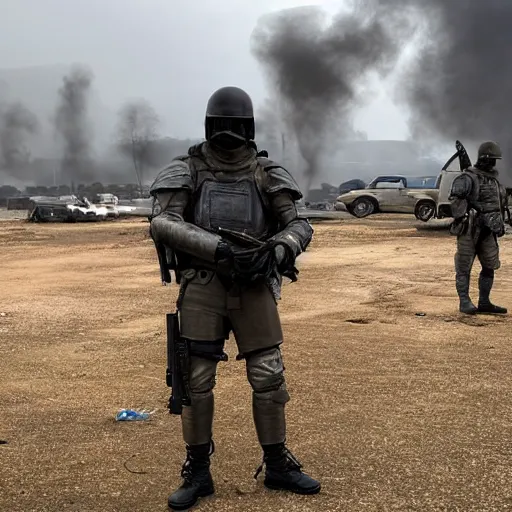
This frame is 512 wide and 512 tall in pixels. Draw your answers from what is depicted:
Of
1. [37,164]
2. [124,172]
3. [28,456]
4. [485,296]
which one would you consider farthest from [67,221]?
[37,164]

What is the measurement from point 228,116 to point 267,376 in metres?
1.17

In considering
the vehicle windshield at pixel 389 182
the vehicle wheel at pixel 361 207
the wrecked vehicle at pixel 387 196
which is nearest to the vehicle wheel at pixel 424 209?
the wrecked vehicle at pixel 387 196

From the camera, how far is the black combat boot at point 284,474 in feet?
9.55

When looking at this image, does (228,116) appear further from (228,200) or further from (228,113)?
(228,200)

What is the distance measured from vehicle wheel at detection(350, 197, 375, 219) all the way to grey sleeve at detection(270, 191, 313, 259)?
776 inches

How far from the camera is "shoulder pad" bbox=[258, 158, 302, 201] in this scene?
2.98m

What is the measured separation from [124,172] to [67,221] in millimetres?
61219

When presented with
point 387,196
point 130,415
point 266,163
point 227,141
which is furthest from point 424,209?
point 227,141

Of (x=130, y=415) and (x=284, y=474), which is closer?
(x=284, y=474)

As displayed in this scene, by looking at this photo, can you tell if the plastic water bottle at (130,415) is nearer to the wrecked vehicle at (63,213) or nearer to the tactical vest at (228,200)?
the tactical vest at (228,200)

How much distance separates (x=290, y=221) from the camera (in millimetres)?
3020

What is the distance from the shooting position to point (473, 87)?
1468 inches

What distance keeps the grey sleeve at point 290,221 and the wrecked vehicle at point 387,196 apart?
1878 cm

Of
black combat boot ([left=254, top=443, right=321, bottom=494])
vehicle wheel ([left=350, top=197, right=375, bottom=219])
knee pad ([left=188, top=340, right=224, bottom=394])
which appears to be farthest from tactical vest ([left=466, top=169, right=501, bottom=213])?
vehicle wheel ([left=350, top=197, right=375, bottom=219])
